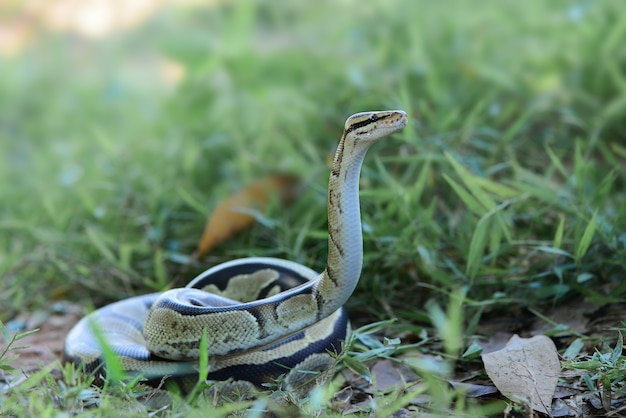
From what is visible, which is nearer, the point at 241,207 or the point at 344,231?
the point at 344,231

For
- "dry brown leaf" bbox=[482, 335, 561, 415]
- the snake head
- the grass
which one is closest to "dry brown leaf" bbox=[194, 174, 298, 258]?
the grass

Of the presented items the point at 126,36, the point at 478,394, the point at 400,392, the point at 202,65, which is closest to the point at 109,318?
the point at 400,392

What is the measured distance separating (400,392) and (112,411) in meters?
0.86

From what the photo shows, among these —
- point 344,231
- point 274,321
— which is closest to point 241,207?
point 274,321

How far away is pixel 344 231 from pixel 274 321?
38cm

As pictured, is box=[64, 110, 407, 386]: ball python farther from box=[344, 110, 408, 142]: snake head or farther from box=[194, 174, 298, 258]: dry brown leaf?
box=[194, 174, 298, 258]: dry brown leaf

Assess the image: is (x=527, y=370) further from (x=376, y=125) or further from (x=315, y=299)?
A: (x=376, y=125)

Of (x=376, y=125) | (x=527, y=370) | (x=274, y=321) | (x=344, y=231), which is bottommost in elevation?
(x=527, y=370)

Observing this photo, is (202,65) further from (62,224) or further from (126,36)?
(126,36)

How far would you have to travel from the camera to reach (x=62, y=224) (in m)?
3.81

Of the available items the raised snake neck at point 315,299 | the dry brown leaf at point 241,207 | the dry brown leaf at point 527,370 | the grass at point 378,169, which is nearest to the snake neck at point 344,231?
the raised snake neck at point 315,299

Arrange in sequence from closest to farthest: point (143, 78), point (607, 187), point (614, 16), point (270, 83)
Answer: point (607, 187)
point (614, 16)
point (270, 83)
point (143, 78)

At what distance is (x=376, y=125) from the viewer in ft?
7.10

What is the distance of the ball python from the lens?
7.09ft
